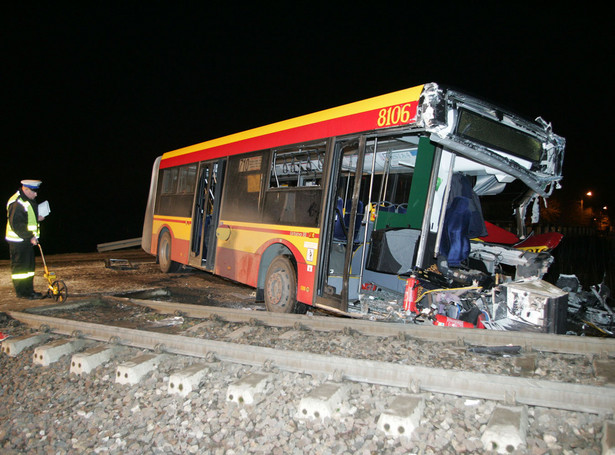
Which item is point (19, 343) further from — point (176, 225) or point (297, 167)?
point (176, 225)

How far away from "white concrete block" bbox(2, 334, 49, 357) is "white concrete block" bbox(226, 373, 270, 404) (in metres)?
2.96

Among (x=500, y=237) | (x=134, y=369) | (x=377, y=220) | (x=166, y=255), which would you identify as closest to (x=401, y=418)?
(x=134, y=369)

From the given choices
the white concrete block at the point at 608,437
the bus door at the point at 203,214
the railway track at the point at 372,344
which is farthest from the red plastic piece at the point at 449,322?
the bus door at the point at 203,214

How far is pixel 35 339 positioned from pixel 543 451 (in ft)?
16.7

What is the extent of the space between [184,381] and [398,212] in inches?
188

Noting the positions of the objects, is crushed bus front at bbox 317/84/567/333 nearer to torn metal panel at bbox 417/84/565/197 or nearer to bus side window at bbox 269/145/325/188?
torn metal panel at bbox 417/84/565/197

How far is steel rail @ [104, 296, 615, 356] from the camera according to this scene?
386 cm

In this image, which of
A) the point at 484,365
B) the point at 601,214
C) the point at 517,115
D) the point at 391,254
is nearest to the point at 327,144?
the point at 391,254

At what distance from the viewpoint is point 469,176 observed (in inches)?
269

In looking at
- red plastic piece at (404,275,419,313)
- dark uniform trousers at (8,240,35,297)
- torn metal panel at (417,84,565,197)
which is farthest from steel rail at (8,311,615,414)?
dark uniform trousers at (8,240,35,297)

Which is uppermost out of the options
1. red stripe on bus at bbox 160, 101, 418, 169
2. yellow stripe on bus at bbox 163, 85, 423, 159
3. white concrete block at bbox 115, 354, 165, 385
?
yellow stripe on bus at bbox 163, 85, 423, 159

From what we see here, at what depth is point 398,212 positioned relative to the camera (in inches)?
278

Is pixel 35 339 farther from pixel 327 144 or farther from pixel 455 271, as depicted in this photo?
pixel 455 271

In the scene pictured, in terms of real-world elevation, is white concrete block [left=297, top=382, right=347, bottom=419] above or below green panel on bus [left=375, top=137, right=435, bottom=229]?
below
